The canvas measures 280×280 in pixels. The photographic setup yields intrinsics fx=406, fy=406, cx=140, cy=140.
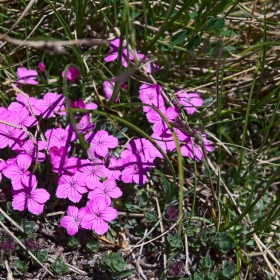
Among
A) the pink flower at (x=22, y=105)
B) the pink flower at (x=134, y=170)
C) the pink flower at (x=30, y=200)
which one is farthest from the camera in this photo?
the pink flower at (x=22, y=105)

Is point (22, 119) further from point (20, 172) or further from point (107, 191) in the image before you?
point (107, 191)

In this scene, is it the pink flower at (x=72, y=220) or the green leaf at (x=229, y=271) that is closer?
the pink flower at (x=72, y=220)

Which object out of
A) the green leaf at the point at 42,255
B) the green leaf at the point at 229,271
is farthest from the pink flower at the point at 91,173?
the green leaf at the point at 229,271

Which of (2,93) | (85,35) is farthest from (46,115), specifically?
(85,35)

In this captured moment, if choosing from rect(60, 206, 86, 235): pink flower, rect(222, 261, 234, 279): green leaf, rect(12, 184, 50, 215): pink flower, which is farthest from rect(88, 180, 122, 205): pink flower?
rect(222, 261, 234, 279): green leaf

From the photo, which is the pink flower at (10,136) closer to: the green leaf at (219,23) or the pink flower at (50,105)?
the pink flower at (50,105)

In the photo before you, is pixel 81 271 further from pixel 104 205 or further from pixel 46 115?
pixel 46 115
